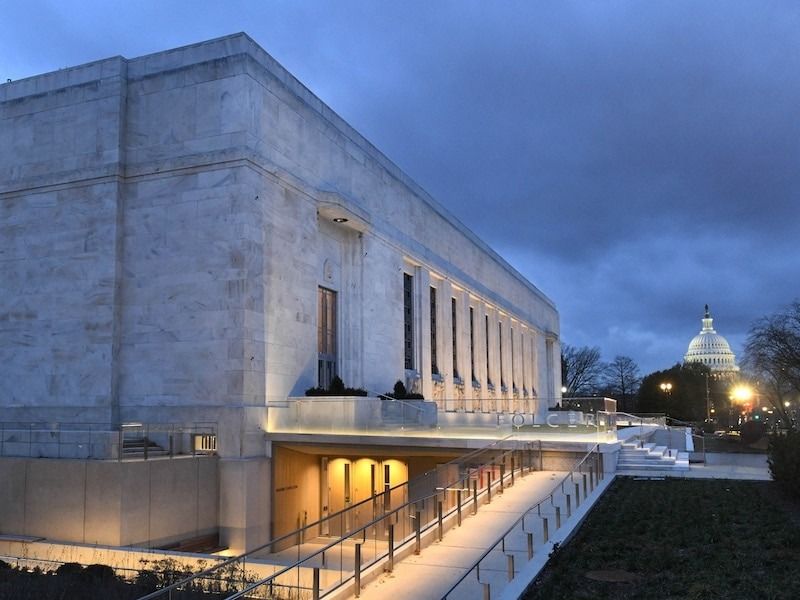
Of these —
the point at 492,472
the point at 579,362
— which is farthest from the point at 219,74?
the point at 579,362

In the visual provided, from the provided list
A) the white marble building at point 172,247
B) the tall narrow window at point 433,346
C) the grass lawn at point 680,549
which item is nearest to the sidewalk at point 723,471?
the grass lawn at point 680,549

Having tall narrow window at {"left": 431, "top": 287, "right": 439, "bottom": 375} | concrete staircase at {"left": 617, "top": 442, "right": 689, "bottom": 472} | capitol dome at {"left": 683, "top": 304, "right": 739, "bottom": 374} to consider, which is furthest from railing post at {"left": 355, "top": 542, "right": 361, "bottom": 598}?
capitol dome at {"left": 683, "top": 304, "right": 739, "bottom": 374}

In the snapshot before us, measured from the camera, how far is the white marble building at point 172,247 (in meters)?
24.8

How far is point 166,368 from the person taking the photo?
2522 centimetres

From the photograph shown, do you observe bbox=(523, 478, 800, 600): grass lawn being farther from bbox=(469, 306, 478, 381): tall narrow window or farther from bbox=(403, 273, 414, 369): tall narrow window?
bbox=(469, 306, 478, 381): tall narrow window

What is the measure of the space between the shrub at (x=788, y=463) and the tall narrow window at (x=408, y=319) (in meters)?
20.8

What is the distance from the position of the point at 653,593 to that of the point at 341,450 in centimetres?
1524

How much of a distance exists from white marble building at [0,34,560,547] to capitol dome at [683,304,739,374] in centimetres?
16905

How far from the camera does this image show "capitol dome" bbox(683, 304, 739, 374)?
7239 inches

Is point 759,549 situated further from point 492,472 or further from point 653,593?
point 492,472

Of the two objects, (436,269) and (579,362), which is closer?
(436,269)

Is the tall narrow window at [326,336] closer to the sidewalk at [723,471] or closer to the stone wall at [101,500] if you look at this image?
the stone wall at [101,500]

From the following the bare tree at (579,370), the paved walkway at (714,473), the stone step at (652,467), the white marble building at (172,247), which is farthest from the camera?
the bare tree at (579,370)

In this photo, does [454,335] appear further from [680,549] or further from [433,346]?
[680,549]
